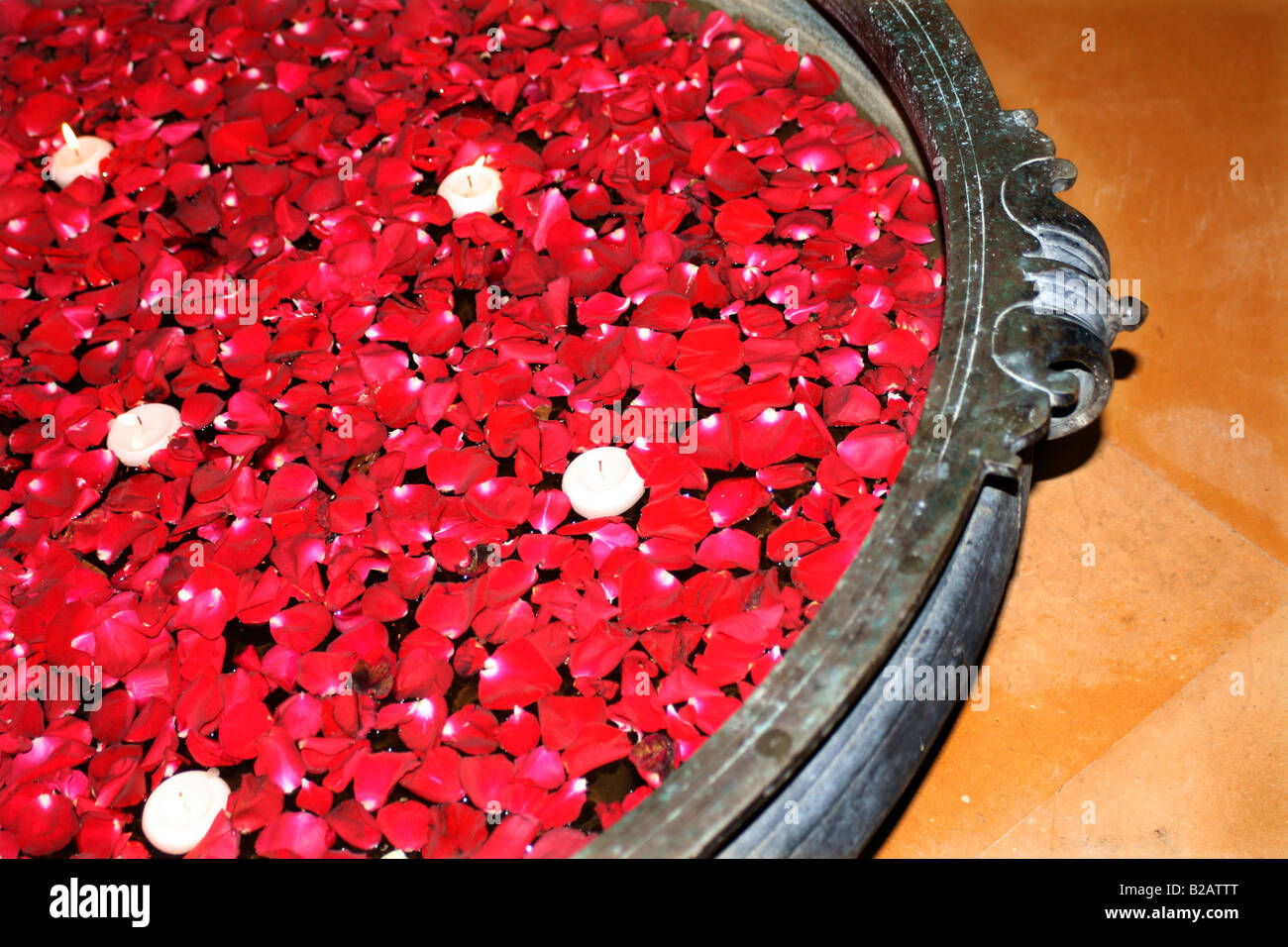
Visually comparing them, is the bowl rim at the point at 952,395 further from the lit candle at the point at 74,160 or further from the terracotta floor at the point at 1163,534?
the lit candle at the point at 74,160

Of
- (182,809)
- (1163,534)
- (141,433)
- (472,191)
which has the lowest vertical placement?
(182,809)

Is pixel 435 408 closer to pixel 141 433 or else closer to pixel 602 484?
pixel 602 484

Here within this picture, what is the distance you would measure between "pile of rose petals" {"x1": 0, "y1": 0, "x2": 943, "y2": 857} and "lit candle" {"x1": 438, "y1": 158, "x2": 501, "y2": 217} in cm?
2

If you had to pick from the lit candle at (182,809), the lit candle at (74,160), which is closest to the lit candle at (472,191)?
the lit candle at (74,160)

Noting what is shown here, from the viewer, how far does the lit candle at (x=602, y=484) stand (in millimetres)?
1155

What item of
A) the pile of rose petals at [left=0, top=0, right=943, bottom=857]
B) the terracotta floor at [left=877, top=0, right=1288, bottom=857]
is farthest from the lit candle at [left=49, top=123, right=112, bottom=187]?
the terracotta floor at [left=877, top=0, right=1288, bottom=857]

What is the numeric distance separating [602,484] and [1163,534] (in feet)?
2.82

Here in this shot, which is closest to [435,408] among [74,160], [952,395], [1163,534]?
[952,395]

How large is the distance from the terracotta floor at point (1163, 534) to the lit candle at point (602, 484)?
0.55 m

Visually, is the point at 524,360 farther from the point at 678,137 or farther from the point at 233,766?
the point at 233,766

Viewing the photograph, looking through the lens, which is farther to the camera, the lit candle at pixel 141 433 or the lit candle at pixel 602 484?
the lit candle at pixel 141 433

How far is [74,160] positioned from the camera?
1.62 meters

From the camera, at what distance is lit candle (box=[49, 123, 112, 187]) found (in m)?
→ 1.62

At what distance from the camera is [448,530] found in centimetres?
118
